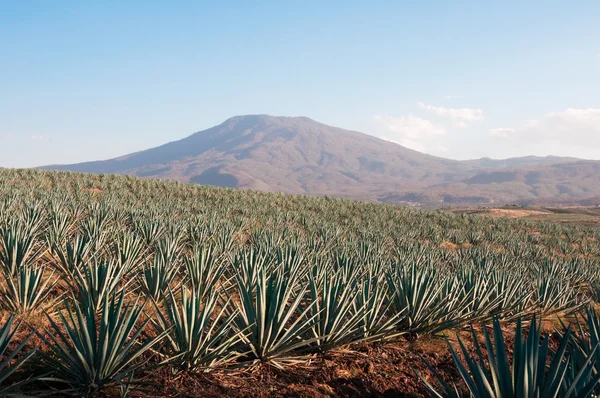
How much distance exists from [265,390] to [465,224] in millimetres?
21916

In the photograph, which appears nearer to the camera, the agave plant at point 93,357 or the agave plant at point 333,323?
the agave plant at point 93,357

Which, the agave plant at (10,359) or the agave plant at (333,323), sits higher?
→ the agave plant at (10,359)

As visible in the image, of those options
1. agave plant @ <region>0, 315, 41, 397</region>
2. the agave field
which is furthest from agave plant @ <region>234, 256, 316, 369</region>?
agave plant @ <region>0, 315, 41, 397</region>

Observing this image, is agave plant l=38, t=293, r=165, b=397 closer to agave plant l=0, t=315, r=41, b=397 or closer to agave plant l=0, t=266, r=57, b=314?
agave plant l=0, t=315, r=41, b=397

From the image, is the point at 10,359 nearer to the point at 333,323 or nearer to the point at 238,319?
the point at 238,319

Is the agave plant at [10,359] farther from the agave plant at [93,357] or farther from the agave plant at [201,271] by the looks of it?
the agave plant at [201,271]

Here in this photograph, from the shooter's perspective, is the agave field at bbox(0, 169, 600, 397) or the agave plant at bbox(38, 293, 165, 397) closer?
the agave field at bbox(0, 169, 600, 397)

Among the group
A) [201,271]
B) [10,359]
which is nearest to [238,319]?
[201,271]

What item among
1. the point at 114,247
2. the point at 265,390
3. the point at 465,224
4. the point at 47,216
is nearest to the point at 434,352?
the point at 265,390

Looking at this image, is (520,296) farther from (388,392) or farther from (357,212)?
(357,212)

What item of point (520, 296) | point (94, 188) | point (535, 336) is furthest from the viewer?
point (94, 188)

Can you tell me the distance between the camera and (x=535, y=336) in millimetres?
2092

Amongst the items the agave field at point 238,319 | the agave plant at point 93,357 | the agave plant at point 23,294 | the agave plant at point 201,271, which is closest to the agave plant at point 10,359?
the agave field at point 238,319

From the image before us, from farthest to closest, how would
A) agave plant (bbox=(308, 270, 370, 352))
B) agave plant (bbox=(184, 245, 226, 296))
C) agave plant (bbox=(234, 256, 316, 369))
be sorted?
agave plant (bbox=(184, 245, 226, 296))
agave plant (bbox=(308, 270, 370, 352))
agave plant (bbox=(234, 256, 316, 369))
